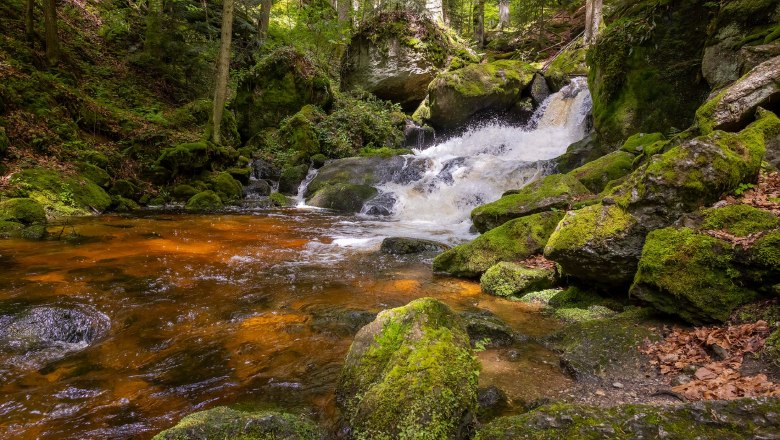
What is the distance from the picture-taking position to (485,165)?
14742mm

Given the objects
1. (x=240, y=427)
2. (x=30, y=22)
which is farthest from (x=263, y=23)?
(x=240, y=427)

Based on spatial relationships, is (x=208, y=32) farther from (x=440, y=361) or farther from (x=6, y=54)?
(x=440, y=361)

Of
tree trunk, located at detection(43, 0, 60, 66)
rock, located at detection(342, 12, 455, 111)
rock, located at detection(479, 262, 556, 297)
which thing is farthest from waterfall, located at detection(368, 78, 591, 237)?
tree trunk, located at detection(43, 0, 60, 66)

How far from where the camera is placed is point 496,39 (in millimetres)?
28766

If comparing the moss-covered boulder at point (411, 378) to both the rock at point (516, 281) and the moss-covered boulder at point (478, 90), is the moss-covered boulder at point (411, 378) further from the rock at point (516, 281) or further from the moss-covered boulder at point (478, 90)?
the moss-covered boulder at point (478, 90)

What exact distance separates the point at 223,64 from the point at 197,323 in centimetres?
1163

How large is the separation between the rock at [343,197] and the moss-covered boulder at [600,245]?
9.52 metres

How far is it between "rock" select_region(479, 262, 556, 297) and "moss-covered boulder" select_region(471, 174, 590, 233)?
220cm

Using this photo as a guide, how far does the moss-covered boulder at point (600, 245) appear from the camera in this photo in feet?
15.4

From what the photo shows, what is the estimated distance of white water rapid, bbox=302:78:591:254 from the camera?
11.3 meters

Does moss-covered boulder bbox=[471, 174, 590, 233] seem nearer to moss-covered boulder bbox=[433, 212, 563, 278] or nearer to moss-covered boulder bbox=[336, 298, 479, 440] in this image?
moss-covered boulder bbox=[433, 212, 563, 278]

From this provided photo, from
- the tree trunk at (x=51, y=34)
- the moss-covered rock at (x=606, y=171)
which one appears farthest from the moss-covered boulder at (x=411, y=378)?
the tree trunk at (x=51, y=34)

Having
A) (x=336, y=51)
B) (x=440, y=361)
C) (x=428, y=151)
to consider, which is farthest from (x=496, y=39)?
(x=440, y=361)

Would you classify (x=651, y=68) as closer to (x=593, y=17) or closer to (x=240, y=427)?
(x=240, y=427)
